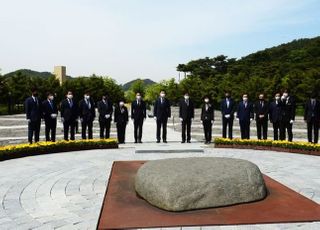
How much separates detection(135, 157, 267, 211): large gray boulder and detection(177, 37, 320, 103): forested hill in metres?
29.9

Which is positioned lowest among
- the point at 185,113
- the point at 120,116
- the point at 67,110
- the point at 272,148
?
the point at 272,148

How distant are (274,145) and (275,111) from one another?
1516mm

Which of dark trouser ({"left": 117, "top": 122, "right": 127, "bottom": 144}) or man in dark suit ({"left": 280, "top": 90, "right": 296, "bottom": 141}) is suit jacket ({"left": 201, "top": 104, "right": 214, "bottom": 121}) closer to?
man in dark suit ({"left": 280, "top": 90, "right": 296, "bottom": 141})

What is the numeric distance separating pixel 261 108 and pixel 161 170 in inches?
354

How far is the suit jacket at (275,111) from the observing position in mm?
13594

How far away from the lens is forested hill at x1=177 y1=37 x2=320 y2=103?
36719mm

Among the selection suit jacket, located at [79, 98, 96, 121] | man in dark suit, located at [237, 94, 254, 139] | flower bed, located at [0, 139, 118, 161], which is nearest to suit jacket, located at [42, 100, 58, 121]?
suit jacket, located at [79, 98, 96, 121]

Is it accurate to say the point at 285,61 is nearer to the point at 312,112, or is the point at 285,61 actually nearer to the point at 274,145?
the point at 312,112

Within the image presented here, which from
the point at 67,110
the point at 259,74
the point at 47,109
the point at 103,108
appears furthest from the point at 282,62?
the point at 47,109

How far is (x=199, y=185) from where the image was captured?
5.59 m

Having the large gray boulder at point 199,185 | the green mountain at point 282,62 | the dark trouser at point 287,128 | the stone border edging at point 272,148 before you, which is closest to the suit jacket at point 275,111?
the dark trouser at point 287,128

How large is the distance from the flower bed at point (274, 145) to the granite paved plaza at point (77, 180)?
1.54 ft

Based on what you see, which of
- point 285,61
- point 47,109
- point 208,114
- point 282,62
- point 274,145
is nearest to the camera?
point 274,145

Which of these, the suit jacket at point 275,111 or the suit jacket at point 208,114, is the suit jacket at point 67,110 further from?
the suit jacket at point 275,111
